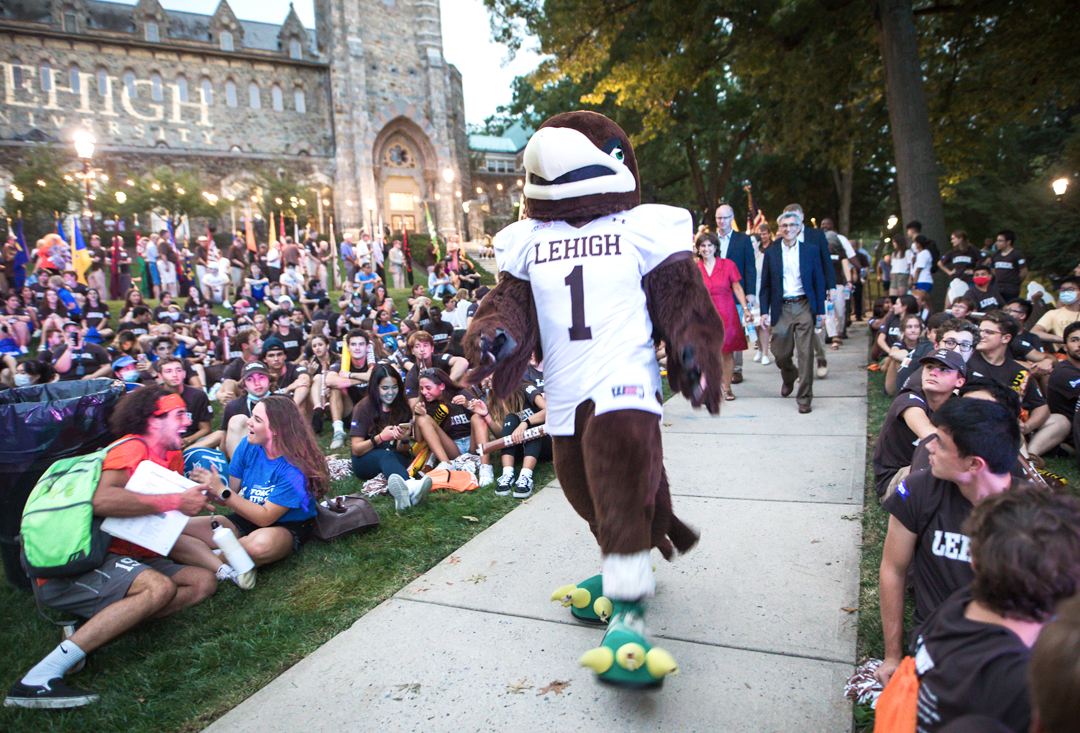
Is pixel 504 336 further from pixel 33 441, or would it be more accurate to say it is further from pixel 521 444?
pixel 521 444

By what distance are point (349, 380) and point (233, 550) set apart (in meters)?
4.04

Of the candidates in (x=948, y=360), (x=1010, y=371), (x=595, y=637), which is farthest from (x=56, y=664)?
(x=1010, y=371)

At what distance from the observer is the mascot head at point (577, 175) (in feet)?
9.14

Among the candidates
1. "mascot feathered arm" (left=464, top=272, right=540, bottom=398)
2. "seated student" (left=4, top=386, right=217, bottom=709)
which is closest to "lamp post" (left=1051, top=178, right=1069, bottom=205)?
"mascot feathered arm" (left=464, top=272, right=540, bottom=398)

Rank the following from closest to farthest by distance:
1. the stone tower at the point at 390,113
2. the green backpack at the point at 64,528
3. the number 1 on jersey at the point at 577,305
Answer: the number 1 on jersey at the point at 577,305 → the green backpack at the point at 64,528 → the stone tower at the point at 390,113

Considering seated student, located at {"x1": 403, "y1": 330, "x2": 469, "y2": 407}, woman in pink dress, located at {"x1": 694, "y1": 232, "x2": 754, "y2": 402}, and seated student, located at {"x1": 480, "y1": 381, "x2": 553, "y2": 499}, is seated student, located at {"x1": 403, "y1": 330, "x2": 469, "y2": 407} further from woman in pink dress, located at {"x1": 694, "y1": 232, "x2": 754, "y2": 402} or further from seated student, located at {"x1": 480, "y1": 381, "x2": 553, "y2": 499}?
woman in pink dress, located at {"x1": 694, "y1": 232, "x2": 754, "y2": 402}

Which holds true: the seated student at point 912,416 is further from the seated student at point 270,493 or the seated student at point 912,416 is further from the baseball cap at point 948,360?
the seated student at point 270,493

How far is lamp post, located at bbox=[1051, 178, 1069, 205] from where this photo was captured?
14.7m

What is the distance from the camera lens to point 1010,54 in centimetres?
1286

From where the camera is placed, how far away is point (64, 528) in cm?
314

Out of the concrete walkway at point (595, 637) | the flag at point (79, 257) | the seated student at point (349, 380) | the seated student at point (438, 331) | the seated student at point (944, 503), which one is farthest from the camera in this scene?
the flag at point (79, 257)

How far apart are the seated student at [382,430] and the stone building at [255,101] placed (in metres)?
30.7

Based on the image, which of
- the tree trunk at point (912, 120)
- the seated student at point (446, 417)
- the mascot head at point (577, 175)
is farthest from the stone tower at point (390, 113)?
the mascot head at point (577, 175)

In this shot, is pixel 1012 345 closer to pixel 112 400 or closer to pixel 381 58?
pixel 112 400
